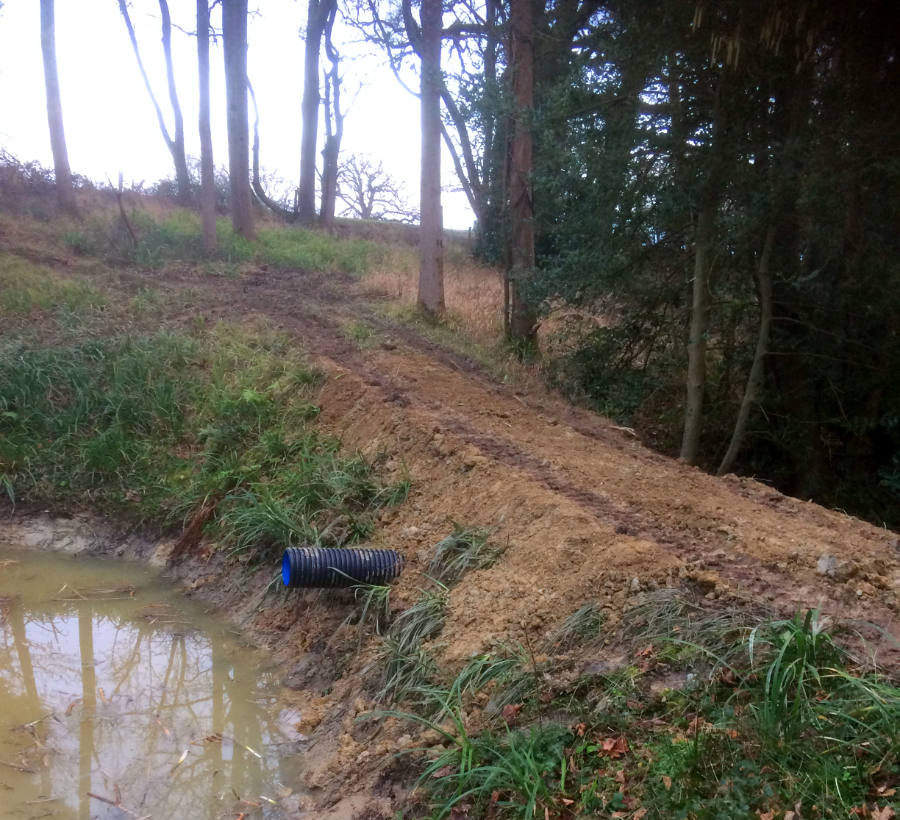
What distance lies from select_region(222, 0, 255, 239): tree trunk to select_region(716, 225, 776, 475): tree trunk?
44.9 feet

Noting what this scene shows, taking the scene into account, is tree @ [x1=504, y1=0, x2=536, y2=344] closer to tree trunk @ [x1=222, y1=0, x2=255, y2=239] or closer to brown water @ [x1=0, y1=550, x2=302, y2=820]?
brown water @ [x1=0, y1=550, x2=302, y2=820]

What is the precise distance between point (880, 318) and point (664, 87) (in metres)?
3.67

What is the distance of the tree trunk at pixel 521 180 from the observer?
453 inches

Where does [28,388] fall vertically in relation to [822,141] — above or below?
below

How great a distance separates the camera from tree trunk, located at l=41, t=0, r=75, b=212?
20.1 meters

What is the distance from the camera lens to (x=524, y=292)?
39.1 ft

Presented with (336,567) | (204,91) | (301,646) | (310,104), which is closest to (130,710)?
(301,646)

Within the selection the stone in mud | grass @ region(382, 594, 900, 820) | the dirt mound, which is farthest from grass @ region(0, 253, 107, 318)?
the stone in mud

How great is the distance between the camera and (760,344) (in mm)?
9742

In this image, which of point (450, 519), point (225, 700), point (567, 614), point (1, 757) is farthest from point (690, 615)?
point (1, 757)

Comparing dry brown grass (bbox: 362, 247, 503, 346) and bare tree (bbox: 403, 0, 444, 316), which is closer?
bare tree (bbox: 403, 0, 444, 316)

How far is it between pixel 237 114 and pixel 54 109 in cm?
432

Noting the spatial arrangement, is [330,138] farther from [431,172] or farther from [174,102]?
[431,172]

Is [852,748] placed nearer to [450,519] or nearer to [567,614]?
[567,614]
